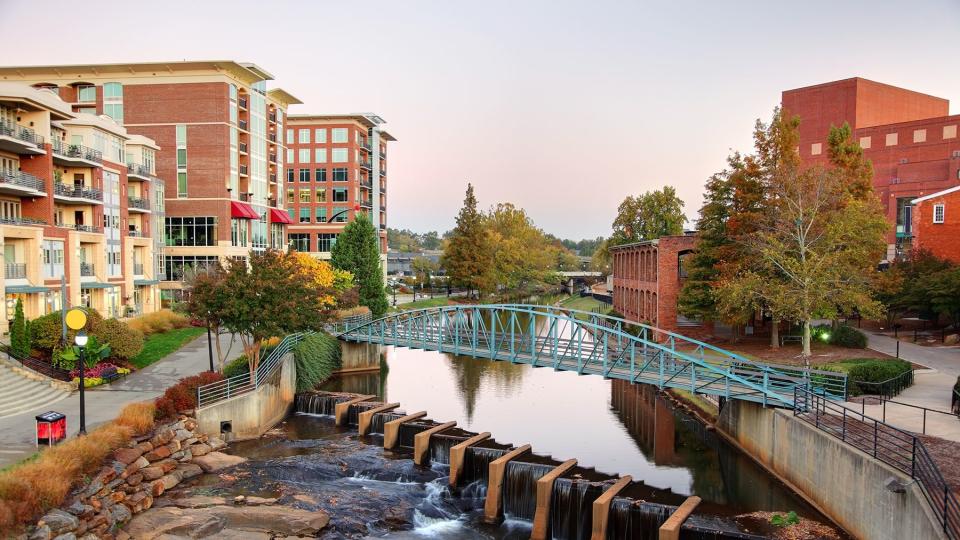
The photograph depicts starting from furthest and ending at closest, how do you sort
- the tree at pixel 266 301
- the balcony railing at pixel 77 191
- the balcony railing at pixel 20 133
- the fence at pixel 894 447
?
the balcony railing at pixel 77 191 < the balcony railing at pixel 20 133 < the tree at pixel 266 301 < the fence at pixel 894 447

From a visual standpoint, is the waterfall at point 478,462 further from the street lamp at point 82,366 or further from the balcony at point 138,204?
the balcony at point 138,204

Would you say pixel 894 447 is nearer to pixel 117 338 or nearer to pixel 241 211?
pixel 117 338

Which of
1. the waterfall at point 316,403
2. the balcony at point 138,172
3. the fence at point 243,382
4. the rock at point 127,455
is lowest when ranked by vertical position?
the waterfall at point 316,403

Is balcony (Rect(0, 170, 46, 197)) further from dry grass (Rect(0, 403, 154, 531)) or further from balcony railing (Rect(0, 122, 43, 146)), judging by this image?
dry grass (Rect(0, 403, 154, 531))

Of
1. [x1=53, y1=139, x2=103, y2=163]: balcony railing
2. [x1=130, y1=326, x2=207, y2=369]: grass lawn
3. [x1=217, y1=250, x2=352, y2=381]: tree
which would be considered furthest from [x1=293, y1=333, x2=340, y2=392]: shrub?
[x1=53, y1=139, x2=103, y2=163]: balcony railing

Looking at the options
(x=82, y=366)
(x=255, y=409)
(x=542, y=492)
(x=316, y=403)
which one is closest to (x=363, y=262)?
(x=316, y=403)

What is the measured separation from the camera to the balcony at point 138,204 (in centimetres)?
4697

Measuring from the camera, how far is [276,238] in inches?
2694

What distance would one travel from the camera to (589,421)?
30.8m

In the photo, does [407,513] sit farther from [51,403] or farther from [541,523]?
[51,403]

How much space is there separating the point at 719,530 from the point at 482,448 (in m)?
8.64

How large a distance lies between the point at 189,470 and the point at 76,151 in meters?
26.8

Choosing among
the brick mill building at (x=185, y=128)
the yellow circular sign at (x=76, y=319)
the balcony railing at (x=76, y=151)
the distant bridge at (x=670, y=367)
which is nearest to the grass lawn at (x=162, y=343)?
the yellow circular sign at (x=76, y=319)

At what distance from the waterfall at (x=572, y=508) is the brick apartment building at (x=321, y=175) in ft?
210
